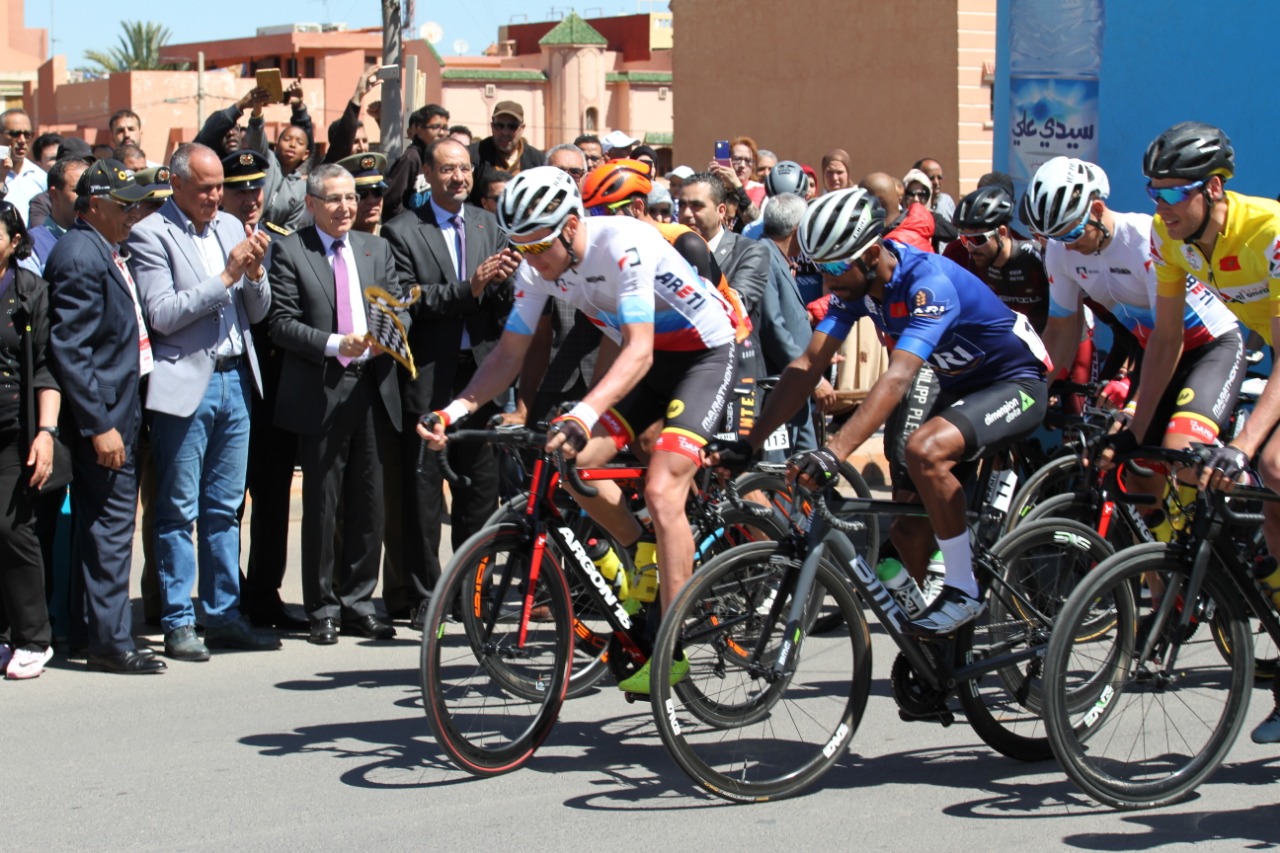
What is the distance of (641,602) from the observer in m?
6.50

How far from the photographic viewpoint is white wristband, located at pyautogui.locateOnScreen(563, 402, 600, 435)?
19.1 ft

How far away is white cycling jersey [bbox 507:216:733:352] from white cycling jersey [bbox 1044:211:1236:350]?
1944 millimetres

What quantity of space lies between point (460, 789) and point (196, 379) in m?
2.92

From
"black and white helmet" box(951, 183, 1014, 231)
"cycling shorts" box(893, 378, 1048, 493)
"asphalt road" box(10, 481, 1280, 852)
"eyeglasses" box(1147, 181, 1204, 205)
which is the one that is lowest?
"asphalt road" box(10, 481, 1280, 852)

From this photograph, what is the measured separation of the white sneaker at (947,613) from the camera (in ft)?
19.1

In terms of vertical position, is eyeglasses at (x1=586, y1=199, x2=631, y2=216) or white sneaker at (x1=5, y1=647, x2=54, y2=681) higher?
eyeglasses at (x1=586, y1=199, x2=631, y2=216)

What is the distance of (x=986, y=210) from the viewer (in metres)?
9.16

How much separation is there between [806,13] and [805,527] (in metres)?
27.4

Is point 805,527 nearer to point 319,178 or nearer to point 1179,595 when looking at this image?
point 1179,595

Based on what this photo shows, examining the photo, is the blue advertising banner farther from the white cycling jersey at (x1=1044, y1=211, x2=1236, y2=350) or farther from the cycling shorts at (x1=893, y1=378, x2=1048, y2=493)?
the cycling shorts at (x1=893, y1=378, x2=1048, y2=493)

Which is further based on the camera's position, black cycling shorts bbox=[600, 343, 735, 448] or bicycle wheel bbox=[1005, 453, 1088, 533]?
bicycle wheel bbox=[1005, 453, 1088, 533]

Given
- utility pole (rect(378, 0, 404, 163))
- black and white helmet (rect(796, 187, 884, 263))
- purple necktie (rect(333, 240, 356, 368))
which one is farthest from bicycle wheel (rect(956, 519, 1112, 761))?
utility pole (rect(378, 0, 404, 163))

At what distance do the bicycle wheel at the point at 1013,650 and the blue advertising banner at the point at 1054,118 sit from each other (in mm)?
8833

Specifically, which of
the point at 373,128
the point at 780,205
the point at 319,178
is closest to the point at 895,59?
the point at 780,205
